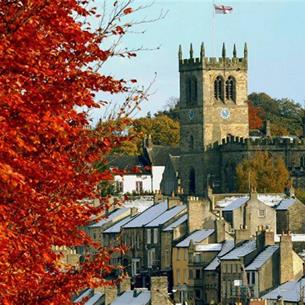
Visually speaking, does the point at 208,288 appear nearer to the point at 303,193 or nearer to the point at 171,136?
the point at 303,193

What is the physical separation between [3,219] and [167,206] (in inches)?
3087

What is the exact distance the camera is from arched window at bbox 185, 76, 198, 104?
133375 millimetres

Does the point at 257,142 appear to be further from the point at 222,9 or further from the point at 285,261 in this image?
the point at 285,261

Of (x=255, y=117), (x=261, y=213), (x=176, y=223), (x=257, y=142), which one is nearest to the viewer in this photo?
(x=176, y=223)

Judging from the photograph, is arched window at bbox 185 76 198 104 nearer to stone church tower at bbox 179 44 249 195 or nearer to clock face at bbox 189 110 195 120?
stone church tower at bbox 179 44 249 195

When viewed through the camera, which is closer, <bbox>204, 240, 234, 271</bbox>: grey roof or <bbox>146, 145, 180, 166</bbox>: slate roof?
<bbox>204, 240, 234, 271</bbox>: grey roof

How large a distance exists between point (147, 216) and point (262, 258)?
21.9 m

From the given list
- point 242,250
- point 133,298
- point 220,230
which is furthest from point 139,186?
point 133,298

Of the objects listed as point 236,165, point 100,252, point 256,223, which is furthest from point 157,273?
point 100,252

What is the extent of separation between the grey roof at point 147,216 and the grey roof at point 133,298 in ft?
99.2

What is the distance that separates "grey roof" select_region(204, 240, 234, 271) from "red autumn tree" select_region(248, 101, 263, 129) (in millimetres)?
91426

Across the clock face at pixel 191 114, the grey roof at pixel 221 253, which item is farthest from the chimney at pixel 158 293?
the clock face at pixel 191 114

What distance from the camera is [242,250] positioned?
76.4 metres

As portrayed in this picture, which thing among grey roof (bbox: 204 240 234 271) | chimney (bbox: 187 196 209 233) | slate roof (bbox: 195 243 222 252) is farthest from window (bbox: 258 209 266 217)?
grey roof (bbox: 204 240 234 271)
